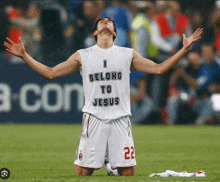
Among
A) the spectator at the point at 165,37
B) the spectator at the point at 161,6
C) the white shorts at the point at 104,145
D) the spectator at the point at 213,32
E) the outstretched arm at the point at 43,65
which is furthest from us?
the spectator at the point at 213,32

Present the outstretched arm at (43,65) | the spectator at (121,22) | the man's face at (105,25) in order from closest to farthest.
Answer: the outstretched arm at (43,65)
the man's face at (105,25)
the spectator at (121,22)

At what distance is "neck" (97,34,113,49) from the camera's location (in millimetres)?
6301

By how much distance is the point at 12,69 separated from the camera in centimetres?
1362

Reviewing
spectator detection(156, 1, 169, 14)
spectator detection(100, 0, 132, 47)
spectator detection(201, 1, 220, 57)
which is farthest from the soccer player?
spectator detection(201, 1, 220, 57)

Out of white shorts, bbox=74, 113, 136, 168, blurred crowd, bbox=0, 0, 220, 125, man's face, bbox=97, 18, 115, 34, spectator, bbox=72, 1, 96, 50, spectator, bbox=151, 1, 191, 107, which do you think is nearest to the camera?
white shorts, bbox=74, 113, 136, 168

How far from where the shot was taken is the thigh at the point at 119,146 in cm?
609

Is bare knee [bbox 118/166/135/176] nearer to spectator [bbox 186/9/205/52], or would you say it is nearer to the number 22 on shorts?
the number 22 on shorts

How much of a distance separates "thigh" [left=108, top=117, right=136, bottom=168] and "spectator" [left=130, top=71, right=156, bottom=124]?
7.29 metres

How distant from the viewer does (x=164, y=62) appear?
20.0ft

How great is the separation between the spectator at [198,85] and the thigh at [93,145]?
Answer: 7.51 m

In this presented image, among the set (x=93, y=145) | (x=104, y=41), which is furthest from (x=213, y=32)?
(x=93, y=145)

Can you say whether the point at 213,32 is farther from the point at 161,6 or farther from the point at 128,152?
the point at 128,152

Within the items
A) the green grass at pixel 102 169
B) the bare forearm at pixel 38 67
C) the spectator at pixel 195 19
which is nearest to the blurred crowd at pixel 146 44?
the spectator at pixel 195 19

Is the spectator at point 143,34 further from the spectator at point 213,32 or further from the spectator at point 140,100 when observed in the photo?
the spectator at point 213,32
